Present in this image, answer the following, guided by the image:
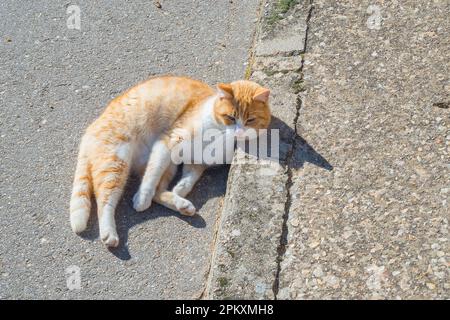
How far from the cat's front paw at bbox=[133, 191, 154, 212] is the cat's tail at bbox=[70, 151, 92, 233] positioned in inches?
10.2

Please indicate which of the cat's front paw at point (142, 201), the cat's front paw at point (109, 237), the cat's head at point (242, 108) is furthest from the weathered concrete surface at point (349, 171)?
the cat's front paw at point (109, 237)

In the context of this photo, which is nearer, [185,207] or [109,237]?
[109,237]

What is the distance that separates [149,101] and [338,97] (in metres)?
1.17

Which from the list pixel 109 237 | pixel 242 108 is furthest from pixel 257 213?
pixel 109 237

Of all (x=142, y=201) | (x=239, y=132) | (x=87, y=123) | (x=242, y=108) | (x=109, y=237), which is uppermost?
(x=242, y=108)

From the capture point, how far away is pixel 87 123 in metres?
3.99

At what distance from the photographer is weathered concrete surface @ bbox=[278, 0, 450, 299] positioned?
2818 mm

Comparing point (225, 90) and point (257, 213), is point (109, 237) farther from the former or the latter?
point (225, 90)

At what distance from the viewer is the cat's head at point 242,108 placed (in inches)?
138

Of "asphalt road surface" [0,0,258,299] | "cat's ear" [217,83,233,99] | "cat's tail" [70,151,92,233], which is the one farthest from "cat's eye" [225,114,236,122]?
"cat's tail" [70,151,92,233]

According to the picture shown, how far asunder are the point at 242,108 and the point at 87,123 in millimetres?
1125

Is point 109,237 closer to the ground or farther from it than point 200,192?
closer to the ground

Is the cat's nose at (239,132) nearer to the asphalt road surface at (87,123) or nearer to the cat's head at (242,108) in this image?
the cat's head at (242,108)

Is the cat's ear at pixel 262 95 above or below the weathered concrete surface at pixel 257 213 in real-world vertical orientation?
above
